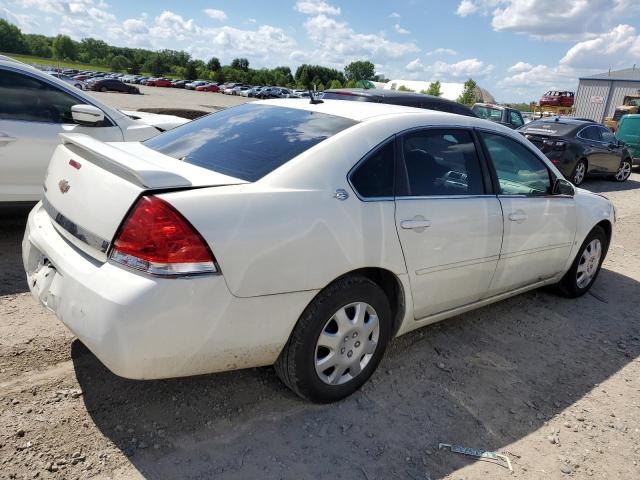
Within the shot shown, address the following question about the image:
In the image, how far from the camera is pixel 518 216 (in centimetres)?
360

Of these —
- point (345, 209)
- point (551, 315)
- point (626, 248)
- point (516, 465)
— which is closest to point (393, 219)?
point (345, 209)

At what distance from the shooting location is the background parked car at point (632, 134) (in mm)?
15336

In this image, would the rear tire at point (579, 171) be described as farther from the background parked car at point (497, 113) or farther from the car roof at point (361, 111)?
the car roof at point (361, 111)

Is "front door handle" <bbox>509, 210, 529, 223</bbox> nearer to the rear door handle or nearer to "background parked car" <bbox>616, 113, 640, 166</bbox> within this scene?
the rear door handle

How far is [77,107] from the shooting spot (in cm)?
448

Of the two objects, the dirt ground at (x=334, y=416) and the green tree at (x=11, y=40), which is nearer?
the dirt ground at (x=334, y=416)

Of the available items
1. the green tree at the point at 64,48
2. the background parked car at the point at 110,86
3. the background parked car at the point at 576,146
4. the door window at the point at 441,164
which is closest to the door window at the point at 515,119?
the background parked car at the point at 576,146

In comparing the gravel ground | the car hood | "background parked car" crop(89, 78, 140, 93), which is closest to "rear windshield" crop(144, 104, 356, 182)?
the car hood

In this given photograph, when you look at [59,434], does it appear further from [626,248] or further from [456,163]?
[626,248]

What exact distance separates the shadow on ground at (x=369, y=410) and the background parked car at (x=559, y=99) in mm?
52806

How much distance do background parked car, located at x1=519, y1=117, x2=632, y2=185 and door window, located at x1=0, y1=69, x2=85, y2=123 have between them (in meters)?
9.60

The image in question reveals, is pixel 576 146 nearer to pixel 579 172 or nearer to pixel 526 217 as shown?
pixel 579 172

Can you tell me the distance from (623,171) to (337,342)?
13.5m

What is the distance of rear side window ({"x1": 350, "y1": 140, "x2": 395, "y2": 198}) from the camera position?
8.81ft
